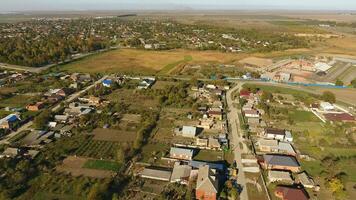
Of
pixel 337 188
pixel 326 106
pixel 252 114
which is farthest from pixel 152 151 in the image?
pixel 326 106

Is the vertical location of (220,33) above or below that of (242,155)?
above

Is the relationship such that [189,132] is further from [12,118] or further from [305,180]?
[12,118]

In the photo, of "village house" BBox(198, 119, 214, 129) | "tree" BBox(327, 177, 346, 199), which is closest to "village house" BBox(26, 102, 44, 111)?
"village house" BBox(198, 119, 214, 129)

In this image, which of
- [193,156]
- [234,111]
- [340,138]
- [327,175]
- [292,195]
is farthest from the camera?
[234,111]

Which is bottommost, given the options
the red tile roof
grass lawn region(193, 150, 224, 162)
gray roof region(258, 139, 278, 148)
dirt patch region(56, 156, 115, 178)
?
dirt patch region(56, 156, 115, 178)

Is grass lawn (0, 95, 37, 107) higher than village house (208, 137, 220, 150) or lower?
higher

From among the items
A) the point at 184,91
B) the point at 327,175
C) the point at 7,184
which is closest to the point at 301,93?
the point at 184,91

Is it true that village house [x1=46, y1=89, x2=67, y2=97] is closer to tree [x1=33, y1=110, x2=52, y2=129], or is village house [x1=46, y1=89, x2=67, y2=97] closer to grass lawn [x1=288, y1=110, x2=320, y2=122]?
tree [x1=33, y1=110, x2=52, y2=129]

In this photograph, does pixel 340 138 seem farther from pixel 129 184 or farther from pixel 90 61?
pixel 90 61
